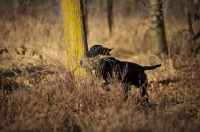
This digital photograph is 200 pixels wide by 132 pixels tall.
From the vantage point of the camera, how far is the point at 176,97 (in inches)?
252

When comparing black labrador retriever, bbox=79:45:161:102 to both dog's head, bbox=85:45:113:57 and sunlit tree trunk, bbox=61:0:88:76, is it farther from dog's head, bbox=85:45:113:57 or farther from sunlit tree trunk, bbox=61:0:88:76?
sunlit tree trunk, bbox=61:0:88:76

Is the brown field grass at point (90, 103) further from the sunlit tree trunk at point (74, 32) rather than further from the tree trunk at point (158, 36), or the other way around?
the tree trunk at point (158, 36)

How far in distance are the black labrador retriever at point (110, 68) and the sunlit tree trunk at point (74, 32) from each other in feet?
1.12

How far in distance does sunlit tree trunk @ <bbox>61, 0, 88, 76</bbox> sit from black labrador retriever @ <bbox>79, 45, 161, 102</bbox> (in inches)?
13.4

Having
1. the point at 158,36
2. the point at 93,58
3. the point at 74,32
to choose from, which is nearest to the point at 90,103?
the point at 93,58

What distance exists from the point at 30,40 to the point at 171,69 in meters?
4.41

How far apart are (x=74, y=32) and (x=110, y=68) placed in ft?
3.28

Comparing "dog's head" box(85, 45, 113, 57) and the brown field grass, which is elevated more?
"dog's head" box(85, 45, 113, 57)

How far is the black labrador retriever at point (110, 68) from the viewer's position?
548cm

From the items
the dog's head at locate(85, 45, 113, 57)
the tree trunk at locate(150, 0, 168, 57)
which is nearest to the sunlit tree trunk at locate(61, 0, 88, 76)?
the dog's head at locate(85, 45, 113, 57)

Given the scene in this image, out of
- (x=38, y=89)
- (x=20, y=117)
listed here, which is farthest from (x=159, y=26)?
(x=20, y=117)

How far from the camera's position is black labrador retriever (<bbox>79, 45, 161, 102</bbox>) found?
5.48 metres

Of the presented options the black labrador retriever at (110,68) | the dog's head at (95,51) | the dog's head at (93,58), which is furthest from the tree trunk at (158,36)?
the dog's head at (93,58)

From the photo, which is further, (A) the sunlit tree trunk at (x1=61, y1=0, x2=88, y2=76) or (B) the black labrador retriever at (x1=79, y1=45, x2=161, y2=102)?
(A) the sunlit tree trunk at (x1=61, y1=0, x2=88, y2=76)
